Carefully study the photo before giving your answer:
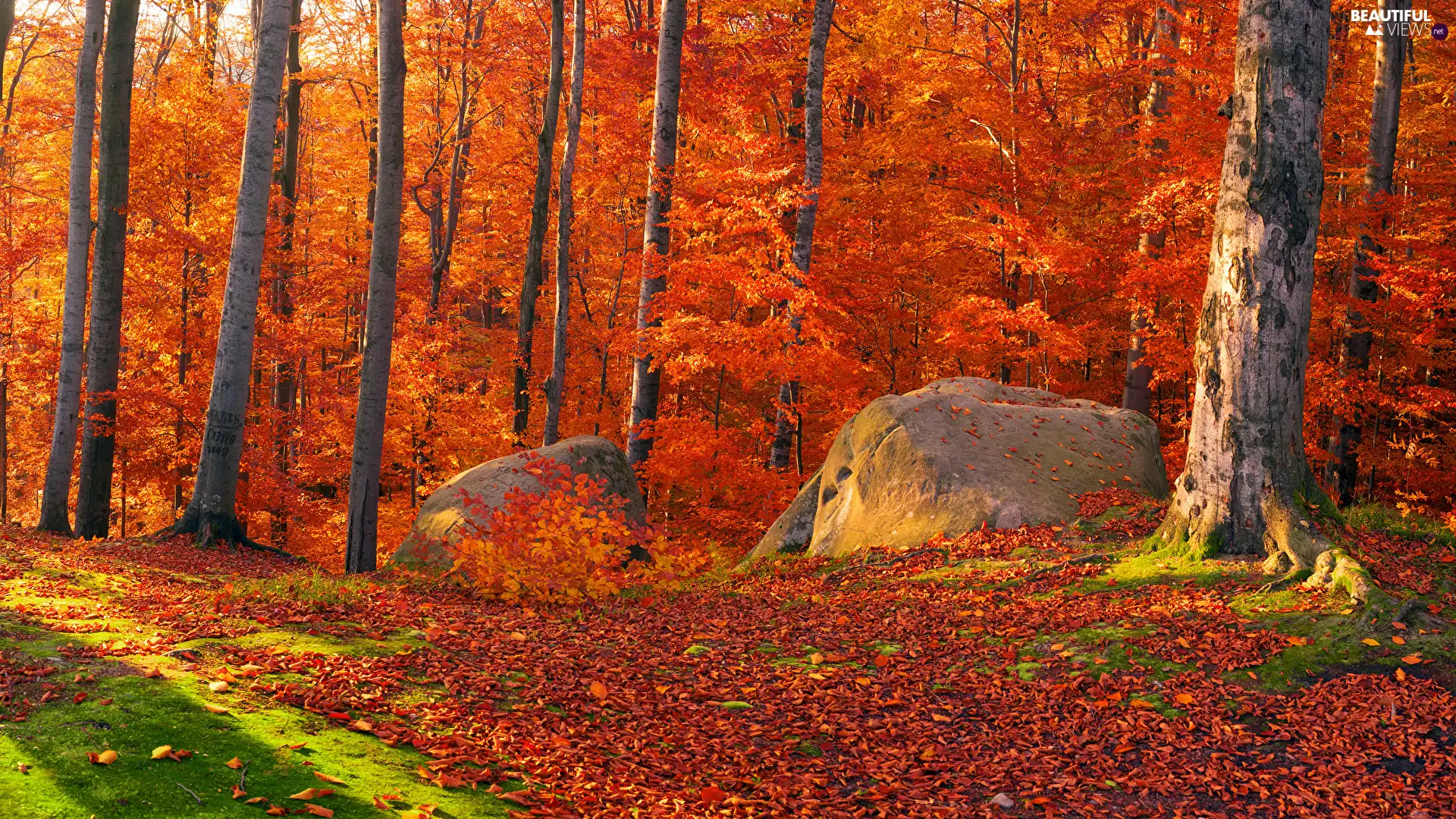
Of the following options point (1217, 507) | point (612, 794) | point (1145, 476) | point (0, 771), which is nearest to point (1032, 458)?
point (1145, 476)

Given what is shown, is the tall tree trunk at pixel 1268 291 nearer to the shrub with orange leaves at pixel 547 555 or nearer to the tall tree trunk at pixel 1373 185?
the shrub with orange leaves at pixel 547 555

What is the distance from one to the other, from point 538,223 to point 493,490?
7471mm

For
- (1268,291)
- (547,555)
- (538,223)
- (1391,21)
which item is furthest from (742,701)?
(1391,21)

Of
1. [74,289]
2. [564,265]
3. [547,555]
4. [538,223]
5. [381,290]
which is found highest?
[538,223]

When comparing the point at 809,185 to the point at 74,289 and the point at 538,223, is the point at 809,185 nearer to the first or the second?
the point at 538,223

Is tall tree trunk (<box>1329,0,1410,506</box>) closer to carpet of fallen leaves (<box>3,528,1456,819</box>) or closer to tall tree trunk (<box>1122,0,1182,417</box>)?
tall tree trunk (<box>1122,0,1182,417</box>)

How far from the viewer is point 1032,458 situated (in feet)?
32.4

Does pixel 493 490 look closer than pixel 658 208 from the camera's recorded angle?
Yes

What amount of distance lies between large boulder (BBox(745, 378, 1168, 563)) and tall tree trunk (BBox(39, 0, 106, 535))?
348 inches

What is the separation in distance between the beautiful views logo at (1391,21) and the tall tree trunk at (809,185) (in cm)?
793

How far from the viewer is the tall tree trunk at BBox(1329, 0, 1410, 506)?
13.2m

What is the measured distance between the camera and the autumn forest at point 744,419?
13.8 ft

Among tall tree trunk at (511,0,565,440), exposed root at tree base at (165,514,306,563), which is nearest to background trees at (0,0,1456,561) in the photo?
tall tree trunk at (511,0,565,440)

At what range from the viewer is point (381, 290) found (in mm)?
10055
